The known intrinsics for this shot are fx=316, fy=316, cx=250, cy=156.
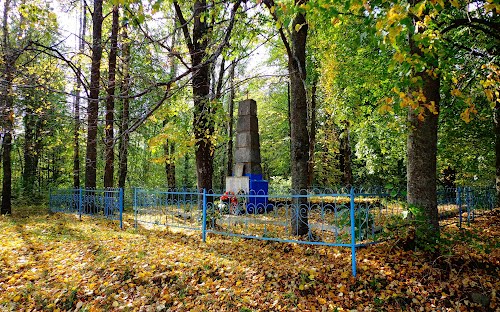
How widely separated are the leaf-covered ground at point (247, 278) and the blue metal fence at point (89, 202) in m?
3.11

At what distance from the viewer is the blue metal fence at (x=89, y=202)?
30.8 ft

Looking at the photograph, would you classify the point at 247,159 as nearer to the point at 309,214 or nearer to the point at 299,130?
the point at 299,130

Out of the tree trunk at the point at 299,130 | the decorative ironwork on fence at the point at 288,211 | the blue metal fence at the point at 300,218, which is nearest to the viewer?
the blue metal fence at the point at 300,218

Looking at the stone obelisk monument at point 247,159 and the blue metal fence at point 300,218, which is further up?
the stone obelisk monument at point 247,159

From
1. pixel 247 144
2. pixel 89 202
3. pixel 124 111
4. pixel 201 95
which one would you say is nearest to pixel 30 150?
pixel 89 202

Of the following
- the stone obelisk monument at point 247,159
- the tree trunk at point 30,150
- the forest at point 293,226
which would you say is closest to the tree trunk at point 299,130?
the forest at point 293,226

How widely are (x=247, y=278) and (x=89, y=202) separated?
7541 mm

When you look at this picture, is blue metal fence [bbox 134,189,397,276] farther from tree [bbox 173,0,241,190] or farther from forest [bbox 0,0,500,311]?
tree [bbox 173,0,241,190]

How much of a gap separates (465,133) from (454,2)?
11.2 metres

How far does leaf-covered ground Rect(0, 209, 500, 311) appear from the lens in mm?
Result: 4016

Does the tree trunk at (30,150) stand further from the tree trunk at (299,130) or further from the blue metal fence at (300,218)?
the tree trunk at (299,130)

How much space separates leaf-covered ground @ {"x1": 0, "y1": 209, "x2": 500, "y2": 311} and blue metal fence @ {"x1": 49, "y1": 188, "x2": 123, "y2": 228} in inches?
122

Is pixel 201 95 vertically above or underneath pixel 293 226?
above

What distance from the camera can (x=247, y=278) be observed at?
472cm
